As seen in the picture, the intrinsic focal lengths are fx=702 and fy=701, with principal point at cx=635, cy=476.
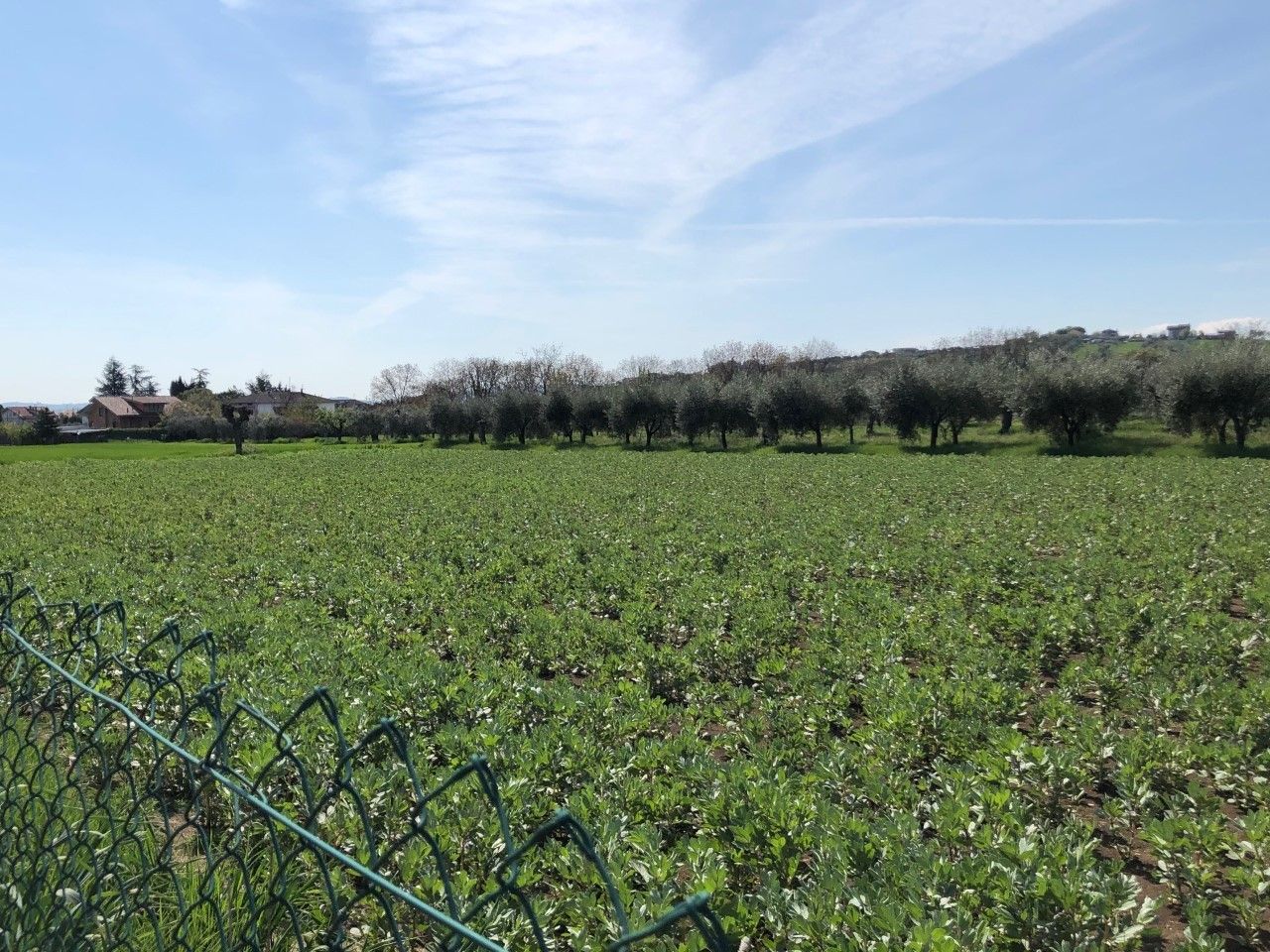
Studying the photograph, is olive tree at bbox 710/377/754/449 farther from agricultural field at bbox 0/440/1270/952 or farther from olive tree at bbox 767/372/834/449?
agricultural field at bbox 0/440/1270/952

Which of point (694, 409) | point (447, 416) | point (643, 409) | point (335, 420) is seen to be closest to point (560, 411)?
point (643, 409)

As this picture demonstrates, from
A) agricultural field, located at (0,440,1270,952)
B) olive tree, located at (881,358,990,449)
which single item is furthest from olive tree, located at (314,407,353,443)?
agricultural field, located at (0,440,1270,952)

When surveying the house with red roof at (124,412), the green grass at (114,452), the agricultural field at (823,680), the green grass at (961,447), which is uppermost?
the house with red roof at (124,412)

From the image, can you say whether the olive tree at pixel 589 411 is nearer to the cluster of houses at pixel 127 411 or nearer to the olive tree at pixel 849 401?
the olive tree at pixel 849 401

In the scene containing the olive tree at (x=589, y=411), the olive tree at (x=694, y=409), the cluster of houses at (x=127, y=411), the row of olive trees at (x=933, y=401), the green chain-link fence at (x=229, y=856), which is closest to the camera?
the green chain-link fence at (x=229, y=856)

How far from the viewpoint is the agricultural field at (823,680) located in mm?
3906

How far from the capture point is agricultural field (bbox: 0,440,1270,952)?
3.91m

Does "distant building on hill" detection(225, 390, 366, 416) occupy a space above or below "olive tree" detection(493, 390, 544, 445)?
above

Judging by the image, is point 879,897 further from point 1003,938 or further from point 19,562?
point 19,562

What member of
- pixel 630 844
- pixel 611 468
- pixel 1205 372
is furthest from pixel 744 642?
pixel 1205 372

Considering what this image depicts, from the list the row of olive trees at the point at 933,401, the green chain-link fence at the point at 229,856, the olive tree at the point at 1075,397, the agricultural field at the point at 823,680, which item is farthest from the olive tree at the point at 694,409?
the green chain-link fence at the point at 229,856

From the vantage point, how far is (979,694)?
6703 mm

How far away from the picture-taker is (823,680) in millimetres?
7297

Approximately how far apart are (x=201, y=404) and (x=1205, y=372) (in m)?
123
